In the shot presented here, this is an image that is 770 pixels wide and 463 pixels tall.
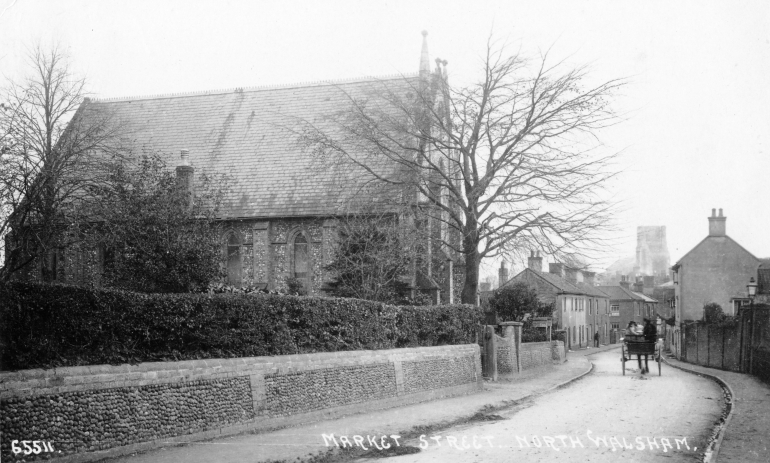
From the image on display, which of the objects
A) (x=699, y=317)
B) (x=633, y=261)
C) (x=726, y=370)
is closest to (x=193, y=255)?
(x=726, y=370)

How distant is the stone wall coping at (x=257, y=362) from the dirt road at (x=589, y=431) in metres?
2.93

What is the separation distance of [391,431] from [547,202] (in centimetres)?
1193

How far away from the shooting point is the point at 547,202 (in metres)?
22.6

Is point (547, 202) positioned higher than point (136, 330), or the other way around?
point (547, 202)

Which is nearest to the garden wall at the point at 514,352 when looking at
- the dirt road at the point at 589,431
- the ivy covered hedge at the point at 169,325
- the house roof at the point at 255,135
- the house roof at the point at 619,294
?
the dirt road at the point at 589,431

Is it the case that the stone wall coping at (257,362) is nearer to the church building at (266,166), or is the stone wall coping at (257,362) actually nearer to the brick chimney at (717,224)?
the church building at (266,166)

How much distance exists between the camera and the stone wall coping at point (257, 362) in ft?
29.7

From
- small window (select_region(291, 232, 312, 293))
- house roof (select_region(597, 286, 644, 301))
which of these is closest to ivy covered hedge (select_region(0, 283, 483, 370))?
small window (select_region(291, 232, 312, 293))

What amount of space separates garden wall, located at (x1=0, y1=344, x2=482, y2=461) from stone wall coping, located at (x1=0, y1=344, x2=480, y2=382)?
0.02 metres

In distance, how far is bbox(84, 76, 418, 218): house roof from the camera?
3347cm

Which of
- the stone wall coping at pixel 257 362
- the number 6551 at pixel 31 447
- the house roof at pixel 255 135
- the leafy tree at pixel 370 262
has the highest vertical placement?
the house roof at pixel 255 135

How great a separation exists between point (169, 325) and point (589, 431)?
7.08 meters

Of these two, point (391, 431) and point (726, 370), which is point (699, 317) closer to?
point (726, 370)

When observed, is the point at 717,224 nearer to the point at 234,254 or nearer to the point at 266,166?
the point at 266,166
